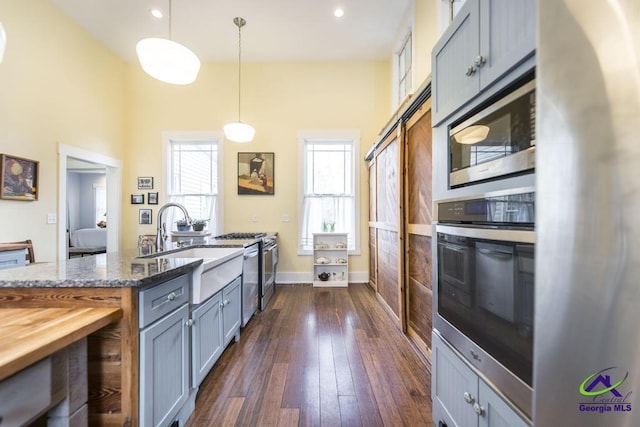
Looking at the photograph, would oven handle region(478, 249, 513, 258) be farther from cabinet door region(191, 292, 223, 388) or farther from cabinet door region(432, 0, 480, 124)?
cabinet door region(191, 292, 223, 388)

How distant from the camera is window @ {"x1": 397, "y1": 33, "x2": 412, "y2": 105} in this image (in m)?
3.79

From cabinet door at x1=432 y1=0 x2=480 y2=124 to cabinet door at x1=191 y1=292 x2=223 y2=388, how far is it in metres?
1.89

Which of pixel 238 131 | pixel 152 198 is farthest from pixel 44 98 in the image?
pixel 238 131

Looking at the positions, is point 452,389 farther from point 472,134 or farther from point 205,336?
point 205,336

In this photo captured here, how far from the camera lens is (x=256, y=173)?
4.84m

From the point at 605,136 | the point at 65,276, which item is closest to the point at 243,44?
the point at 65,276

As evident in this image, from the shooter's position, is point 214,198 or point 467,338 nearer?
point 467,338

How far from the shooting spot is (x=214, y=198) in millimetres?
4918

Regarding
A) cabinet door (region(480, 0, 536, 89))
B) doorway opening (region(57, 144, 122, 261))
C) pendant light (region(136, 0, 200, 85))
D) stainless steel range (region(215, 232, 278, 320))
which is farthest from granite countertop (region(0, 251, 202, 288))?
doorway opening (region(57, 144, 122, 261))

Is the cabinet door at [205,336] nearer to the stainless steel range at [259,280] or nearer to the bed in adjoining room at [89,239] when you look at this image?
the stainless steel range at [259,280]

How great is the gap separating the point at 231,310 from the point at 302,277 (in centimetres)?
251

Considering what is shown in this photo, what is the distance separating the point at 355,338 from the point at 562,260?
2.29 m

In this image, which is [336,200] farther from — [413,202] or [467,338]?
[467,338]

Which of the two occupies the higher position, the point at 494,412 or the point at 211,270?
the point at 211,270
